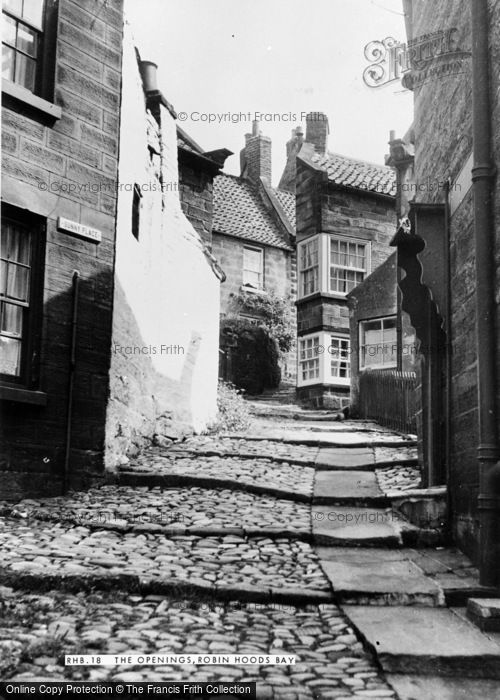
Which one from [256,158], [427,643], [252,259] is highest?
[256,158]

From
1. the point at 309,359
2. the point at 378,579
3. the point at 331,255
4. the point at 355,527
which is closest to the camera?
the point at 378,579

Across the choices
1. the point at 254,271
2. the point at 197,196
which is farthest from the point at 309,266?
the point at 197,196

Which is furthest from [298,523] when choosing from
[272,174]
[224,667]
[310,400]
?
[272,174]

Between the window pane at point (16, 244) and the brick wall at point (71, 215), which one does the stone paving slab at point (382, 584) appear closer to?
the brick wall at point (71, 215)

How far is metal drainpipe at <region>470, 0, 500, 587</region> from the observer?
4.52 m

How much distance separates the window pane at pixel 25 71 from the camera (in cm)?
721

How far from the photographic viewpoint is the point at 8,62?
7.09 metres

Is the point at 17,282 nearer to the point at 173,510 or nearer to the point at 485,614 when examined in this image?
the point at 173,510

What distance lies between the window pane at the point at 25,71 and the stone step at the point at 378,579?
5107mm

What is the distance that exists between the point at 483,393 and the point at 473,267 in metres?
1.08

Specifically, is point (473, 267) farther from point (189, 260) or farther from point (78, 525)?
point (189, 260)

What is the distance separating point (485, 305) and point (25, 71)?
506cm

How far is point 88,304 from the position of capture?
7.72m

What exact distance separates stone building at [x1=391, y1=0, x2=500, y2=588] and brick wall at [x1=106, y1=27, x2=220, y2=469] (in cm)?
320
